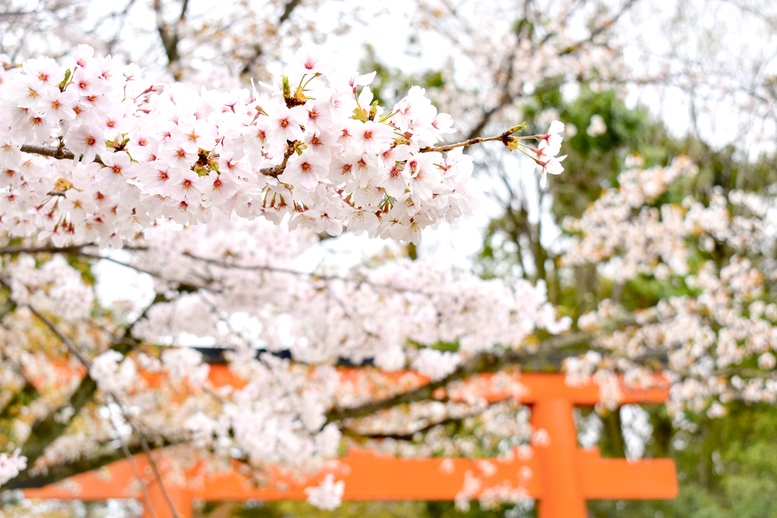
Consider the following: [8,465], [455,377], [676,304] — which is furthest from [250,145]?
[676,304]

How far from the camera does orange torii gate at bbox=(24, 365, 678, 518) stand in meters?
6.05

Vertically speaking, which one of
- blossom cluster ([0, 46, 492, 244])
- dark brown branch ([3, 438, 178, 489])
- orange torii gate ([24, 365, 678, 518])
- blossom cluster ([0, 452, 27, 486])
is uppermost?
blossom cluster ([0, 46, 492, 244])

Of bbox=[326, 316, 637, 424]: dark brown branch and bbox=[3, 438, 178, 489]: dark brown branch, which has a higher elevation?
bbox=[326, 316, 637, 424]: dark brown branch

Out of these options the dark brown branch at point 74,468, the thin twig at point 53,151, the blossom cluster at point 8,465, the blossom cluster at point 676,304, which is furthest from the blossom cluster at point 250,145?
the blossom cluster at point 676,304

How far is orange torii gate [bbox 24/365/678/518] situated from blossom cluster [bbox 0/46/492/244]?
4.88 metres

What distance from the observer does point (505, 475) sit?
6.43 m

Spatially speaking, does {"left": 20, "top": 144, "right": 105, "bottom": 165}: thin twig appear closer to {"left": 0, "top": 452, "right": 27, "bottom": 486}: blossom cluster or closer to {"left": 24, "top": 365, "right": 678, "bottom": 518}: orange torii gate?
{"left": 0, "top": 452, "right": 27, "bottom": 486}: blossom cluster

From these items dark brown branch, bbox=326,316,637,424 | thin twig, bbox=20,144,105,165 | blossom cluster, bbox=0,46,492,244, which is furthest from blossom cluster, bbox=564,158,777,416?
thin twig, bbox=20,144,105,165

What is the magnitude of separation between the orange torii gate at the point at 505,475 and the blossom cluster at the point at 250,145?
192 inches

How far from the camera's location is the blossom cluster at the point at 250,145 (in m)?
0.99

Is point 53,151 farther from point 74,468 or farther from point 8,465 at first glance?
point 74,468

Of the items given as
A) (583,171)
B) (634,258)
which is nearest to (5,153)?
(634,258)

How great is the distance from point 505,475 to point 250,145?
6014 mm

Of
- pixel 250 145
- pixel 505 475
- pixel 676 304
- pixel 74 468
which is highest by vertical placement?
pixel 676 304
